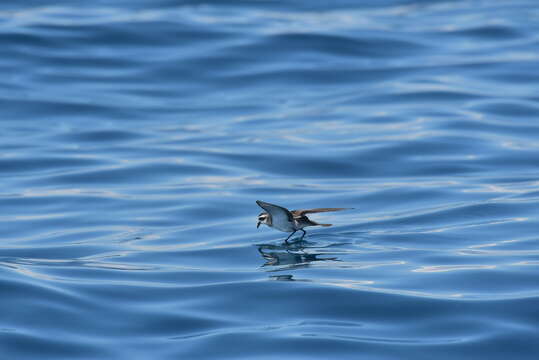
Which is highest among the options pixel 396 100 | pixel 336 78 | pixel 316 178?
pixel 336 78

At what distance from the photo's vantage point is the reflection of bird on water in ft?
34.8

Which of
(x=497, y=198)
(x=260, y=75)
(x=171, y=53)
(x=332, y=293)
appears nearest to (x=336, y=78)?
(x=260, y=75)

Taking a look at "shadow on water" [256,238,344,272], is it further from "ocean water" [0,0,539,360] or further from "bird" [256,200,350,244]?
"bird" [256,200,350,244]

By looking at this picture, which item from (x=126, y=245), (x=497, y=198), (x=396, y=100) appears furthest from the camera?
(x=396, y=100)

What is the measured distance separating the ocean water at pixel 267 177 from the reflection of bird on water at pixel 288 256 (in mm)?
62

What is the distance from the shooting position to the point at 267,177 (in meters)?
16.3

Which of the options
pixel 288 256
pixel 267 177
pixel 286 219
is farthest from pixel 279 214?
pixel 267 177

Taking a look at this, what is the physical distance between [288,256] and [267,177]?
5.41 m

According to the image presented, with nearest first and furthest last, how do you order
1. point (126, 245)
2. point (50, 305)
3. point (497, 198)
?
point (50, 305) < point (126, 245) < point (497, 198)

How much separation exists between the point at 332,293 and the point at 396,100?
13486 millimetres

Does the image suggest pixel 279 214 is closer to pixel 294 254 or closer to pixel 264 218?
pixel 264 218

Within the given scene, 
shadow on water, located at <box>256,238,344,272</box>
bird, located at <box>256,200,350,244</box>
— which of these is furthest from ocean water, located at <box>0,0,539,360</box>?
bird, located at <box>256,200,350,244</box>

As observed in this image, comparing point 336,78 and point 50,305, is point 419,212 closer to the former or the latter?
point 50,305

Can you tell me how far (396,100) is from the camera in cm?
2192
